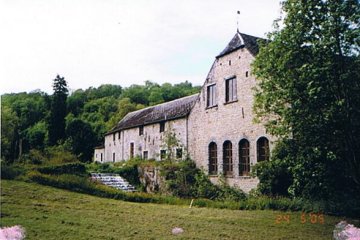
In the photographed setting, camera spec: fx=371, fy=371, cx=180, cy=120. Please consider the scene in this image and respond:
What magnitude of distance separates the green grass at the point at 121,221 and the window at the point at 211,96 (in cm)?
548

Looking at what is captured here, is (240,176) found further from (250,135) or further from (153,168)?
(153,168)

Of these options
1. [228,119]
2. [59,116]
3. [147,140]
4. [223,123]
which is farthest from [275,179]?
[147,140]

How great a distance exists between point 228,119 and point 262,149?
177 cm

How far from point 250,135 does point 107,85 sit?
6.05m

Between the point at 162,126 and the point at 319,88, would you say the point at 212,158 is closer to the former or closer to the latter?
the point at 162,126

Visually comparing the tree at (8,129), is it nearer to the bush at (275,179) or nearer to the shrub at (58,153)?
the shrub at (58,153)

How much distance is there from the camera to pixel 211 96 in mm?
12852

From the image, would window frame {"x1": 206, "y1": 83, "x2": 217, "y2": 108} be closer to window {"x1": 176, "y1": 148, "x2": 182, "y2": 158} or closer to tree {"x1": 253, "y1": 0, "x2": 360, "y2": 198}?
window {"x1": 176, "y1": 148, "x2": 182, "y2": 158}

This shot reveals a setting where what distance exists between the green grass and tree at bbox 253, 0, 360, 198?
39.0 inches

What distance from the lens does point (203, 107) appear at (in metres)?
13.2

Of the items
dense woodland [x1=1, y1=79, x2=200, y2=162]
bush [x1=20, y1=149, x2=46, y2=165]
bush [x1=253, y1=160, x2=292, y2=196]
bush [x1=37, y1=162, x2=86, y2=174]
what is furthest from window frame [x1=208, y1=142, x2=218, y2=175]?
bush [x1=20, y1=149, x2=46, y2=165]

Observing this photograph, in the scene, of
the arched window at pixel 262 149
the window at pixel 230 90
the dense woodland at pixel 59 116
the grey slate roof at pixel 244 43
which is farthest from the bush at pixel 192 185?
the dense woodland at pixel 59 116

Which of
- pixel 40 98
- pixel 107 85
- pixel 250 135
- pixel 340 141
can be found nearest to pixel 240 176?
pixel 250 135

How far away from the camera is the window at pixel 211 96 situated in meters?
12.7
